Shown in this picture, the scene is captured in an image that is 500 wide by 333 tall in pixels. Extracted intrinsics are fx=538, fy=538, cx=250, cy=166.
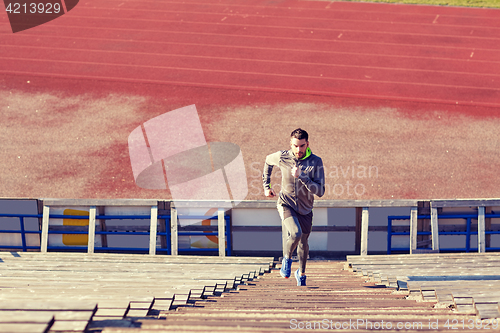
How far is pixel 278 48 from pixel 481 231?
12.5 meters

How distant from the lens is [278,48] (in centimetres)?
1992

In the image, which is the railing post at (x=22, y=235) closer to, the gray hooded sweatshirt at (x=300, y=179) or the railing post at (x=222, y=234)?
the railing post at (x=222, y=234)

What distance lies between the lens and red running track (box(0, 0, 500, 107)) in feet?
56.1

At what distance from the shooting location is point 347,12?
23.9 metres

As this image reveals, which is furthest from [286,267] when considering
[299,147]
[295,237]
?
[299,147]

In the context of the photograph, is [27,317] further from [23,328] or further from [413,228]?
[413,228]

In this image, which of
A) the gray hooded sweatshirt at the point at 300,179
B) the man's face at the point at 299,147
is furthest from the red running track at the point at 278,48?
the man's face at the point at 299,147

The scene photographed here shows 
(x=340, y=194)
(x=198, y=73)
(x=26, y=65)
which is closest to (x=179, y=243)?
(x=340, y=194)

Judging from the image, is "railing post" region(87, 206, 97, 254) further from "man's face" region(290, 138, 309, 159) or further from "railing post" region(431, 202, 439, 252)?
"railing post" region(431, 202, 439, 252)

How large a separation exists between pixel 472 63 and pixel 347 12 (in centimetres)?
712

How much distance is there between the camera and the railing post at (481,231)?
8953 mm

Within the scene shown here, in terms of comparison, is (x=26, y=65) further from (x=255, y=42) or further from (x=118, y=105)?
(x=255, y=42)

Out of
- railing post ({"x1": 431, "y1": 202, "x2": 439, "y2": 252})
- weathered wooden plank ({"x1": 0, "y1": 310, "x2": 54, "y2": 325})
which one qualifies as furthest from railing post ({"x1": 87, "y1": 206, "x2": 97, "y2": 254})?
weathered wooden plank ({"x1": 0, "y1": 310, "x2": 54, "y2": 325})

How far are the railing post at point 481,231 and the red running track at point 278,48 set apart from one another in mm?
7491
